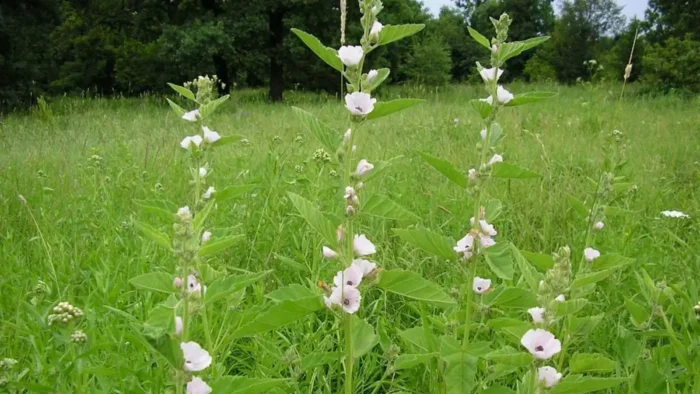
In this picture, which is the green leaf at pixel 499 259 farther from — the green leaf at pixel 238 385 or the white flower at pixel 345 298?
the green leaf at pixel 238 385

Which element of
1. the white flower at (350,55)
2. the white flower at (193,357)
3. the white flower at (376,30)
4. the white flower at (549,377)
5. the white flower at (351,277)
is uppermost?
the white flower at (376,30)

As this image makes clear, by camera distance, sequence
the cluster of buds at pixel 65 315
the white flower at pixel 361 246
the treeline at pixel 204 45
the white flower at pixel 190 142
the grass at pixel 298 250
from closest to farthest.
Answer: the white flower at pixel 361 246, the cluster of buds at pixel 65 315, the white flower at pixel 190 142, the grass at pixel 298 250, the treeline at pixel 204 45

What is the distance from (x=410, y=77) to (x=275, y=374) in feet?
88.8

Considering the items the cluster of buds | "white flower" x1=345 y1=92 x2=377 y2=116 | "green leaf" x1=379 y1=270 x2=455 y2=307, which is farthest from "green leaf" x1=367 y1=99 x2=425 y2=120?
the cluster of buds

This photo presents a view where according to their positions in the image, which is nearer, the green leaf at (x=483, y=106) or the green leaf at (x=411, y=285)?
the green leaf at (x=411, y=285)

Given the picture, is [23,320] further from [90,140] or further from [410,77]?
[410,77]

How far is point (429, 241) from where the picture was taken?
4.30ft

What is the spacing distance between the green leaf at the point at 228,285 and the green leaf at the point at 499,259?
0.53 meters

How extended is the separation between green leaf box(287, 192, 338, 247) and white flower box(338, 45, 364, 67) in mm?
315

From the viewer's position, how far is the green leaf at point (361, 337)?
125cm

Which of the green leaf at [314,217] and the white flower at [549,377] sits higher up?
the green leaf at [314,217]

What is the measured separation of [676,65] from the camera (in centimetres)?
1452

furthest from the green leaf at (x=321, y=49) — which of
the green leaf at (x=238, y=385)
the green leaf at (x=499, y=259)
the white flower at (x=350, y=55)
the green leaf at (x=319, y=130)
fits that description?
the green leaf at (x=238, y=385)

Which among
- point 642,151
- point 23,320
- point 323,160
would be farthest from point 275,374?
point 642,151
